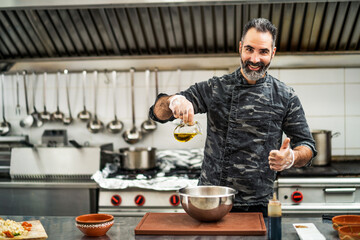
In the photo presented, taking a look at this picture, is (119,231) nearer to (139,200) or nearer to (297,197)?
(139,200)

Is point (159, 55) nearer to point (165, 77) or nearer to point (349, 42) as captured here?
point (165, 77)

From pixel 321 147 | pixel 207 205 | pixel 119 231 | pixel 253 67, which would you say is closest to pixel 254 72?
pixel 253 67

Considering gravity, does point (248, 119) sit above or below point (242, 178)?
above

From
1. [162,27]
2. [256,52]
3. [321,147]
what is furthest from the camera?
[162,27]

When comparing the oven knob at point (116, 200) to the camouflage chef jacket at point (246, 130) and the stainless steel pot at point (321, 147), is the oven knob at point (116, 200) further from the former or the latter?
the stainless steel pot at point (321, 147)

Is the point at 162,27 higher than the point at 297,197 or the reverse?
higher

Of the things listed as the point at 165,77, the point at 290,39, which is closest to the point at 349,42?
the point at 290,39

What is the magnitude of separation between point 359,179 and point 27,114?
9.67 ft

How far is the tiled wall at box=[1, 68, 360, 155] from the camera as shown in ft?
12.8

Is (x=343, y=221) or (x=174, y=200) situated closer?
(x=343, y=221)

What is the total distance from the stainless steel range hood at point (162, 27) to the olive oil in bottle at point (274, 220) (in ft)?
6.98

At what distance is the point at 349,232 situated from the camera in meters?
1.67

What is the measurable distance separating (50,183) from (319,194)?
2.07 m

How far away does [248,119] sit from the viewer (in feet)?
7.47
